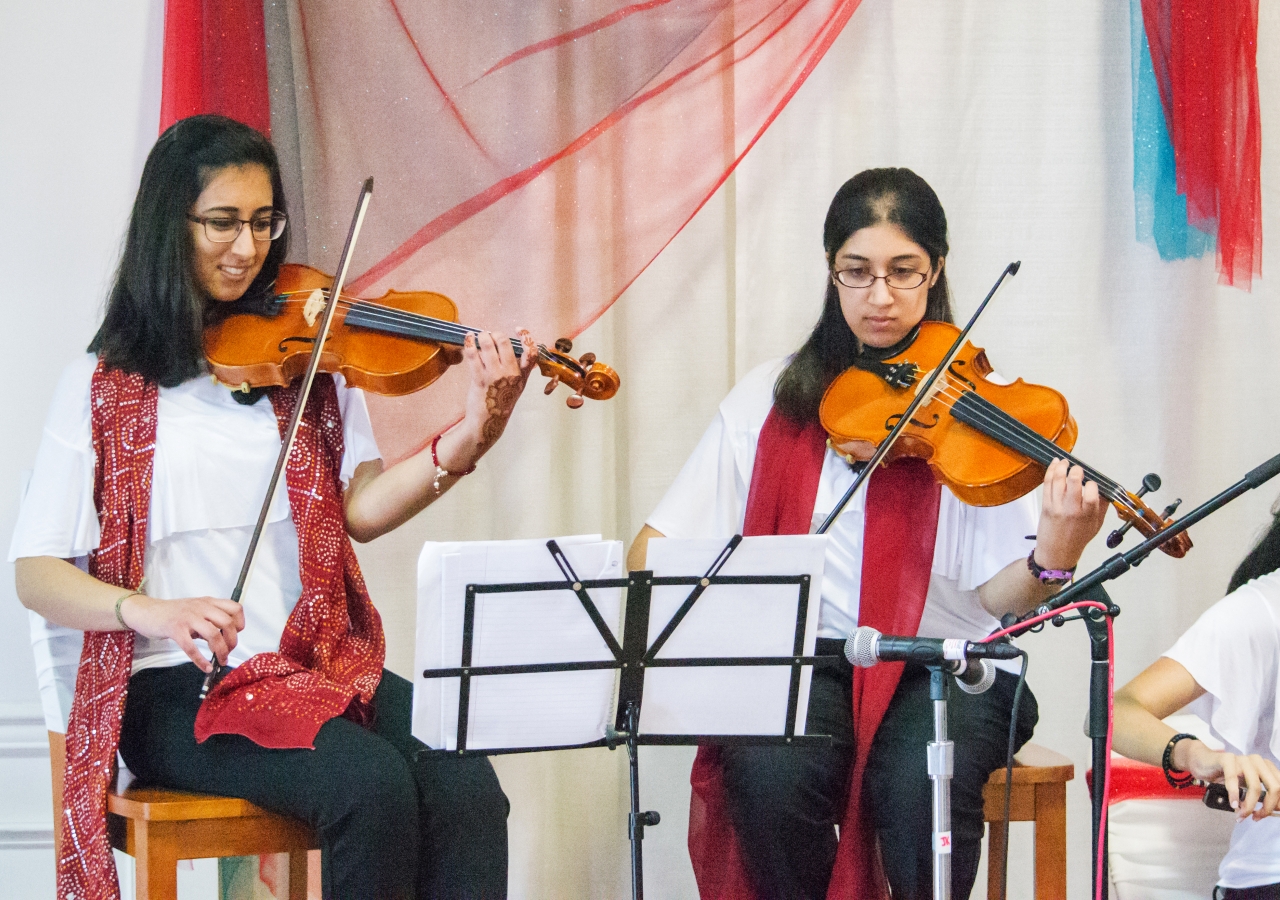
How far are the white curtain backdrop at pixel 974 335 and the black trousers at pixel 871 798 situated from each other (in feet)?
2.16

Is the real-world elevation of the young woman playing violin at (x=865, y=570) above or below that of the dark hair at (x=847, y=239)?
below

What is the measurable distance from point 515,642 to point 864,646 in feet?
1.11

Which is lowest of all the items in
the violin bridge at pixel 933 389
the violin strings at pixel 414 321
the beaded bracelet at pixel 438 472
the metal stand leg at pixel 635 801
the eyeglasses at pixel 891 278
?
the metal stand leg at pixel 635 801

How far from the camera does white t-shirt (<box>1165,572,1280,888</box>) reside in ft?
5.17

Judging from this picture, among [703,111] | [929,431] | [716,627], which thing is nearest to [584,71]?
[703,111]

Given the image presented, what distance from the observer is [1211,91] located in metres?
2.20

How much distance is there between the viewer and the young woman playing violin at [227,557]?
1.47 m

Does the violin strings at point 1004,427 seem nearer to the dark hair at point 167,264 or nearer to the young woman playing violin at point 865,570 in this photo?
the young woman playing violin at point 865,570

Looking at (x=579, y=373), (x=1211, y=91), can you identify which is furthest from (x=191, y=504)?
(x=1211, y=91)

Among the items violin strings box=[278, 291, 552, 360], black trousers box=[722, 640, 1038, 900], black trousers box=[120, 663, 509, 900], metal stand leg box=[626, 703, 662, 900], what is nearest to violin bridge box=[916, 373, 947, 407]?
black trousers box=[722, 640, 1038, 900]

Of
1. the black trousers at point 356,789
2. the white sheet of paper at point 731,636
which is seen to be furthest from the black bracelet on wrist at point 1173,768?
the black trousers at point 356,789

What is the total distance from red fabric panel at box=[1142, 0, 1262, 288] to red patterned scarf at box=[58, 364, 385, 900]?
1468mm

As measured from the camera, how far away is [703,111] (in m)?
2.13

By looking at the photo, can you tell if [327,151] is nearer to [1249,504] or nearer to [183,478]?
[183,478]
